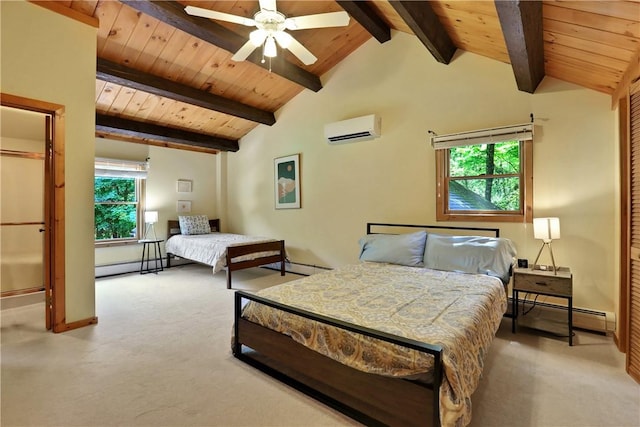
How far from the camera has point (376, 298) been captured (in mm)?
2305

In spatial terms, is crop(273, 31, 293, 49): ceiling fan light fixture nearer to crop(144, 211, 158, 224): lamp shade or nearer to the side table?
crop(144, 211, 158, 224): lamp shade

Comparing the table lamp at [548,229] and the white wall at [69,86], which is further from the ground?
the white wall at [69,86]

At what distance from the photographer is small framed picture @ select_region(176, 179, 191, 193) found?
20.6 ft

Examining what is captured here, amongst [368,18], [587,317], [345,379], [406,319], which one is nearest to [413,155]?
[368,18]

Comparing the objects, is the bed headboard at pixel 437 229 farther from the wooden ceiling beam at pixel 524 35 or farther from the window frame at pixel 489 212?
the wooden ceiling beam at pixel 524 35

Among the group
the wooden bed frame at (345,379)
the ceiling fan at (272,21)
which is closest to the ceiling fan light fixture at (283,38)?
the ceiling fan at (272,21)

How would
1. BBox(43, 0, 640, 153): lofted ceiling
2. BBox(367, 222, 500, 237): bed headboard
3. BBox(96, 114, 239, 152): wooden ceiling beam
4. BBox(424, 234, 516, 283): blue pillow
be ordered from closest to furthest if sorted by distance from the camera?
BBox(43, 0, 640, 153): lofted ceiling → BBox(424, 234, 516, 283): blue pillow → BBox(367, 222, 500, 237): bed headboard → BBox(96, 114, 239, 152): wooden ceiling beam

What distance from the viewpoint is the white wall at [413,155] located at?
2947mm

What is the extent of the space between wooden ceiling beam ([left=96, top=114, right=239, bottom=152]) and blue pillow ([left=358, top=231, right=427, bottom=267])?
13.2ft

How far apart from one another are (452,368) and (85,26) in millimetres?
4215

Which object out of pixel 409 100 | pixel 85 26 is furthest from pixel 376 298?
pixel 85 26

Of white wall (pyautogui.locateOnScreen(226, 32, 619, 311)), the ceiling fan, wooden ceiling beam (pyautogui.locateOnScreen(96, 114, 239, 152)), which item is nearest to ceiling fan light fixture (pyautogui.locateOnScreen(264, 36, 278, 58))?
the ceiling fan

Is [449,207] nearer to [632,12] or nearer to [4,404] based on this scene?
[632,12]

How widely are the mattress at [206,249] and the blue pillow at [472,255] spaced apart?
2.77 meters
